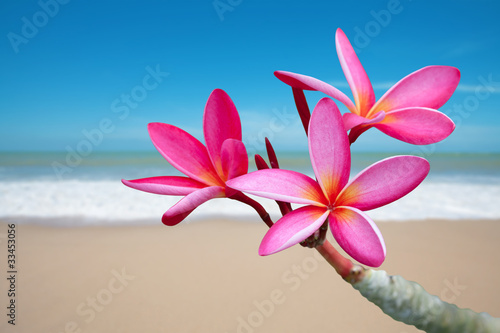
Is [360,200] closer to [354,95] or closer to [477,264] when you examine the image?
[354,95]

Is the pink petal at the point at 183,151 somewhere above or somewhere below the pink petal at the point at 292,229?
above

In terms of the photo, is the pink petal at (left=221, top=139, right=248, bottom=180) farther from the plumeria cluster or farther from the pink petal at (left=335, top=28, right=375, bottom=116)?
the pink petal at (left=335, top=28, right=375, bottom=116)

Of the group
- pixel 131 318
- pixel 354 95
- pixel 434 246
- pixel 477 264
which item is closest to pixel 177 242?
pixel 131 318

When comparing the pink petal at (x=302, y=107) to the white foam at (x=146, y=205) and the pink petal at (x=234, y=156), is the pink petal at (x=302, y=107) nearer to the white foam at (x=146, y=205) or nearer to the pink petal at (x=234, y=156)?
the pink petal at (x=234, y=156)

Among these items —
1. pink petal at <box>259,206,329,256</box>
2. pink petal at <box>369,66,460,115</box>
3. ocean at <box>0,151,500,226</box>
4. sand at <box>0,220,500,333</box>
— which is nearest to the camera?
pink petal at <box>259,206,329,256</box>

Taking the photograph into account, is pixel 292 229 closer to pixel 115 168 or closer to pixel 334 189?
pixel 334 189

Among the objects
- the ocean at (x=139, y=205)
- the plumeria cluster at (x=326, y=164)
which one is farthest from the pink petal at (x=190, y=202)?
the ocean at (x=139, y=205)

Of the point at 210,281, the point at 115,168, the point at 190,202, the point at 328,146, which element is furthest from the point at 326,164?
the point at 115,168

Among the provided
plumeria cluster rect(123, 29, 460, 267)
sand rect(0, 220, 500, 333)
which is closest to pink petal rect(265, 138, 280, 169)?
plumeria cluster rect(123, 29, 460, 267)

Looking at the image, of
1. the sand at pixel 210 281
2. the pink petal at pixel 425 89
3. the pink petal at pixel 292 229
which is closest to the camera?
the pink petal at pixel 292 229
